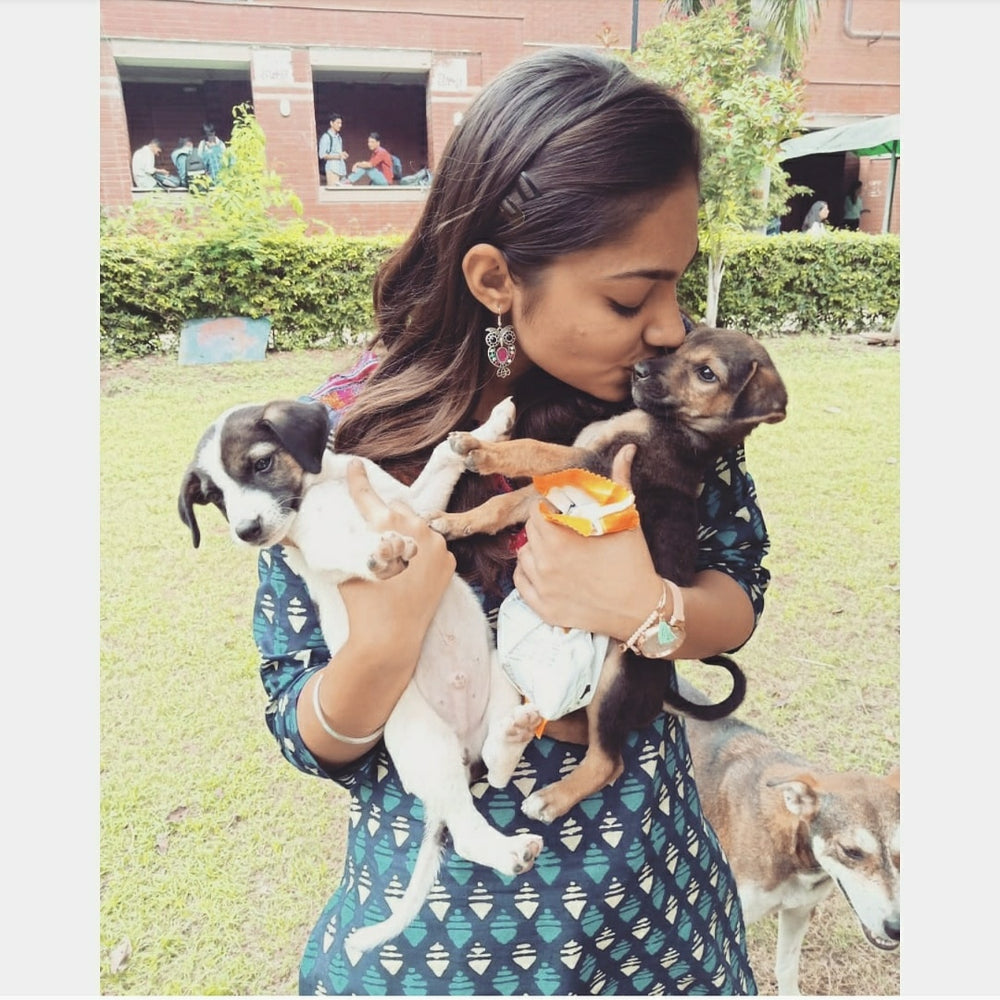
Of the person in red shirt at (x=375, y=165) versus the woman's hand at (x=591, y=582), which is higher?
the person in red shirt at (x=375, y=165)

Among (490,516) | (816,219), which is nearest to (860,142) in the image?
(816,219)

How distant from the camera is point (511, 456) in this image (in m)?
1.16

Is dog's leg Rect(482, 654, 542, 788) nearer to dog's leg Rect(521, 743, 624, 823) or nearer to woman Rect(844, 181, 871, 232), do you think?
dog's leg Rect(521, 743, 624, 823)

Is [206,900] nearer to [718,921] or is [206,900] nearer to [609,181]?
[718,921]

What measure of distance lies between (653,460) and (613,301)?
286 millimetres

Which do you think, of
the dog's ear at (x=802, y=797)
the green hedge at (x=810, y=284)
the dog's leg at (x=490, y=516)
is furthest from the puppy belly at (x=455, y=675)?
the green hedge at (x=810, y=284)

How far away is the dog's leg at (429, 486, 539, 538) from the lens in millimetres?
1173

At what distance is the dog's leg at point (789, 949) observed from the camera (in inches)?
89.6

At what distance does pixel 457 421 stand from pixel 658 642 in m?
0.47

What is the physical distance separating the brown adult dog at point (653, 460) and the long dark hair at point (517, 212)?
78 millimetres

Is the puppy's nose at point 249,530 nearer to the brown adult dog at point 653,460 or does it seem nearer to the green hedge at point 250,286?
the brown adult dog at point 653,460

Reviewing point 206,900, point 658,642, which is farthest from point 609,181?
point 206,900

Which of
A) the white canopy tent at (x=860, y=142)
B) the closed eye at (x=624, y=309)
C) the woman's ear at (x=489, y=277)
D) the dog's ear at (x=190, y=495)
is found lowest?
the dog's ear at (x=190, y=495)

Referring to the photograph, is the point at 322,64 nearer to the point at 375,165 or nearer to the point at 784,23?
the point at 375,165
